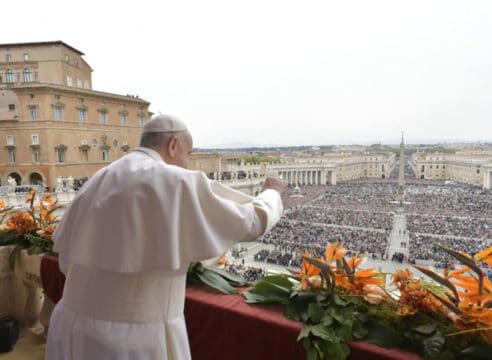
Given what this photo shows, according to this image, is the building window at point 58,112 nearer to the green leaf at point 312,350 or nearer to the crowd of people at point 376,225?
the crowd of people at point 376,225

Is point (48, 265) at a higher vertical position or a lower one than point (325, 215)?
higher

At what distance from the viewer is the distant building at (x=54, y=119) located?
9.25m

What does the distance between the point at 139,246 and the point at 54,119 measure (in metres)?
9.85

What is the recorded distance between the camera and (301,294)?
1.09m

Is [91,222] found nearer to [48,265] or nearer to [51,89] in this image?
[48,265]

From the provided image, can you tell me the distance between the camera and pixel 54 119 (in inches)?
365

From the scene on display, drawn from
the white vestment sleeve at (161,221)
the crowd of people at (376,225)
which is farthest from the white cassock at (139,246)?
the crowd of people at (376,225)

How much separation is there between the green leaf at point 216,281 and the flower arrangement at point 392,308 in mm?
146

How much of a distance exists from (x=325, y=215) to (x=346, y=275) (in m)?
17.9

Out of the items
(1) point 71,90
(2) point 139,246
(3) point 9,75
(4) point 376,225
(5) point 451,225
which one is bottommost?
(4) point 376,225

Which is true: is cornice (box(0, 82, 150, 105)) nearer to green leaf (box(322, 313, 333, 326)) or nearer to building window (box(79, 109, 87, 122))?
building window (box(79, 109, 87, 122))

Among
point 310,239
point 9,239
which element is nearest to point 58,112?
point 9,239

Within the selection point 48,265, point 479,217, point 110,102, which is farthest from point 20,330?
point 479,217

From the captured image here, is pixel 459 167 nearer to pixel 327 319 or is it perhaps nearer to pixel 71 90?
pixel 71 90
